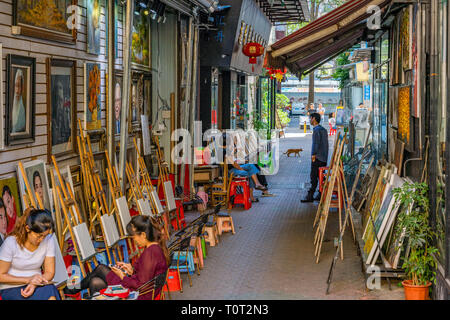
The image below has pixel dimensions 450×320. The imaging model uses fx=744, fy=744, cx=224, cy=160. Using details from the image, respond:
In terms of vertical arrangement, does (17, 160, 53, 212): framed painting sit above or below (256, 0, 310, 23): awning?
below

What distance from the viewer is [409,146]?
30.9 ft

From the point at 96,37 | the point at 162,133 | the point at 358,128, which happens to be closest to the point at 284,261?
the point at 96,37

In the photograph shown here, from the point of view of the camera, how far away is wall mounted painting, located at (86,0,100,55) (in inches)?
411

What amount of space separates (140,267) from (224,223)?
572cm

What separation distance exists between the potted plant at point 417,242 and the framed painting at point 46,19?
448 centimetres

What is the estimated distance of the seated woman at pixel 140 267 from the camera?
24.0ft

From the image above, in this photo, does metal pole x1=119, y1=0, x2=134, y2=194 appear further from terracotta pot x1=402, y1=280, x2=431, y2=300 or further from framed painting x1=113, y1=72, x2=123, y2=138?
Result: terracotta pot x1=402, y1=280, x2=431, y2=300

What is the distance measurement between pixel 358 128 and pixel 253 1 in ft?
15.0

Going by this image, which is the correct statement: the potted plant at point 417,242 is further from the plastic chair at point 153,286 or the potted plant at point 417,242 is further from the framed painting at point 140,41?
the framed painting at point 140,41

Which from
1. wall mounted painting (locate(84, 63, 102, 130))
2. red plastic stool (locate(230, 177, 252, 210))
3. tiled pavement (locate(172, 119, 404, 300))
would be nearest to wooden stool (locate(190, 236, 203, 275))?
tiled pavement (locate(172, 119, 404, 300))

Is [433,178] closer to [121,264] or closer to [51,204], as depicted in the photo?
[121,264]

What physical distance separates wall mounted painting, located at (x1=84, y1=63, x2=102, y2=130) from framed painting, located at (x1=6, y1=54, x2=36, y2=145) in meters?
2.17

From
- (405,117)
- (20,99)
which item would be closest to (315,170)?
(405,117)

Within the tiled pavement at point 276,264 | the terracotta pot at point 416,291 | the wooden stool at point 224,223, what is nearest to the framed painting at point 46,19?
the tiled pavement at point 276,264
